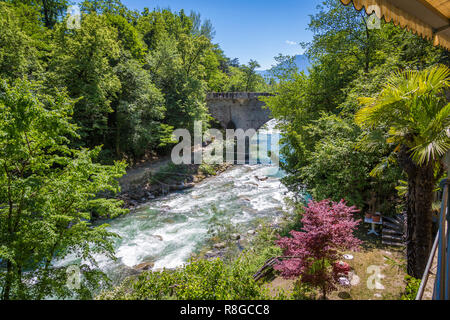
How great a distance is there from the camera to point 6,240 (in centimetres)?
434

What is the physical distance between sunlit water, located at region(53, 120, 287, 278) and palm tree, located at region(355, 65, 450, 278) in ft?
21.1

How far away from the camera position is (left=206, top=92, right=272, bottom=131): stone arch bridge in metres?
28.2

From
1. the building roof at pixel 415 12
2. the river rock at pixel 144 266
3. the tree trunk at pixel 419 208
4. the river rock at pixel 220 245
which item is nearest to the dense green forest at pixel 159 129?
the tree trunk at pixel 419 208

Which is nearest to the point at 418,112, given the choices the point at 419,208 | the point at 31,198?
the point at 419,208

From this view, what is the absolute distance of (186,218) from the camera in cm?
1203

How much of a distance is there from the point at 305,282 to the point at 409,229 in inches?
87.2

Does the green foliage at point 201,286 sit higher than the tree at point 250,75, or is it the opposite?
the tree at point 250,75

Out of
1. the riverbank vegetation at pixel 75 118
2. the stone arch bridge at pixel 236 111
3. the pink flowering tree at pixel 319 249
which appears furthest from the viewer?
the stone arch bridge at pixel 236 111

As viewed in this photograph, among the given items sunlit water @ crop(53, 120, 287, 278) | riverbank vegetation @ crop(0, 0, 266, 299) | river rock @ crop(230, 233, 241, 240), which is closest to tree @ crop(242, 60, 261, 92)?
riverbank vegetation @ crop(0, 0, 266, 299)

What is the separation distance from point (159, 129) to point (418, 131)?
16.8 metres

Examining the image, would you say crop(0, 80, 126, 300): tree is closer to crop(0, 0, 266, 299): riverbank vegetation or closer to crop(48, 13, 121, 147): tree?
crop(0, 0, 266, 299): riverbank vegetation

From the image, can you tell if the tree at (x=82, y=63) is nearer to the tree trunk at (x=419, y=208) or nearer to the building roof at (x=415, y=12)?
the building roof at (x=415, y=12)

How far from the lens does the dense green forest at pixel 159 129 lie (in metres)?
4.05
